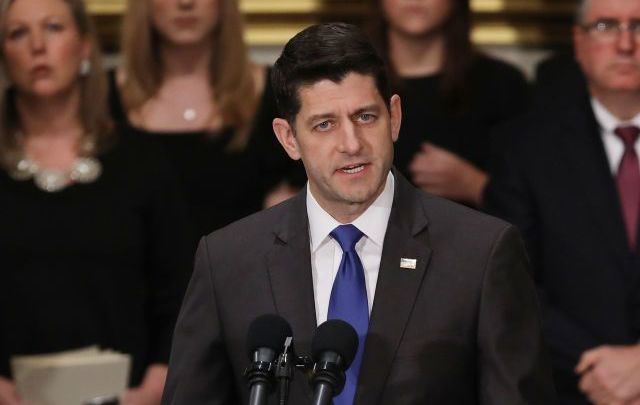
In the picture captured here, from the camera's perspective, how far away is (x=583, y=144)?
3.94m

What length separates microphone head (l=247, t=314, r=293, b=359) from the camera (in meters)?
2.32

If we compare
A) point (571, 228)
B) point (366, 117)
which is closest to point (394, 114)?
point (366, 117)

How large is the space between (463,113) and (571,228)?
586mm

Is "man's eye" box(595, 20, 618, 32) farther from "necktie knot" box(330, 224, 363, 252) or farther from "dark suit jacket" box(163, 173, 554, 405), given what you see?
"necktie knot" box(330, 224, 363, 252)

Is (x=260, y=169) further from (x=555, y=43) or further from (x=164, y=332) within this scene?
(x=555, y=43)

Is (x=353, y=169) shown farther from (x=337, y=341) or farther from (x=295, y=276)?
(x=337, y=341)

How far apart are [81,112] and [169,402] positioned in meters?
1.42

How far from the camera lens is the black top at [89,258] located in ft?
12.3

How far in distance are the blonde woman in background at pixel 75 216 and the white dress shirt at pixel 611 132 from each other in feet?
3.97

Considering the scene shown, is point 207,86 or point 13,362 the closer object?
point 13,362

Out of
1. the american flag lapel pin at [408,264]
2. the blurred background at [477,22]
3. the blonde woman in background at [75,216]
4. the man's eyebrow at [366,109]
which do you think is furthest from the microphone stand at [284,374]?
the blurred background at [477,22]

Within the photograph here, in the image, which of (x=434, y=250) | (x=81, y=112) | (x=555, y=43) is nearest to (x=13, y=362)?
(x=81, y=112)

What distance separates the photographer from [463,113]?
14.0ft

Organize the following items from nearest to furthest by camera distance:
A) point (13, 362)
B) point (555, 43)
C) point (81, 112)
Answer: point (13, 362), point (81, 112), point (555, 43)
